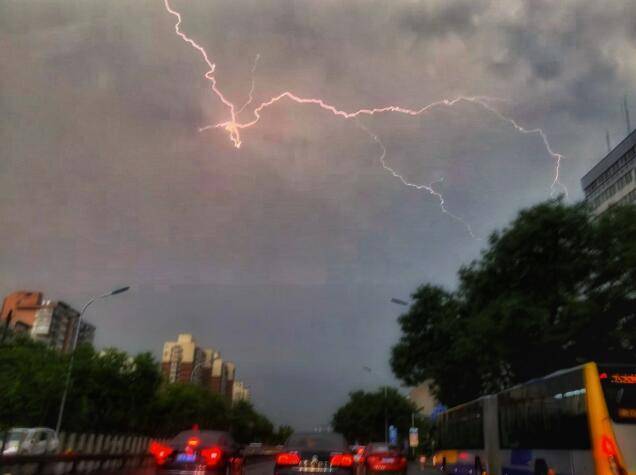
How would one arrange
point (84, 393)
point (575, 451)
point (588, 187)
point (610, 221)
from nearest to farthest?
point (575, 451) → point (610, 221) → point (84, 393) → point (588, 187)

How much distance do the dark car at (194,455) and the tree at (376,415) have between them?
69975 mm

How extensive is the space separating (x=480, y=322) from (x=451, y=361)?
22.0 ft

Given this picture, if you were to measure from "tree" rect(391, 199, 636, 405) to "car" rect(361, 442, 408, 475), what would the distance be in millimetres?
4791

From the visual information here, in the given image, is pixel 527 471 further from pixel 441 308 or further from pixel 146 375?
pixel 146 375

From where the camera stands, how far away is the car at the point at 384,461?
2367cm

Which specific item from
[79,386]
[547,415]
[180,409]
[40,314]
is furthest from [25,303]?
[547,415]

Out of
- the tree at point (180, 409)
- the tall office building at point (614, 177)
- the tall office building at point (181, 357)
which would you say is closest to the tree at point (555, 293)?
the tree at point (180, 409)

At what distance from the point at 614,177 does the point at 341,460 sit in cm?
7929

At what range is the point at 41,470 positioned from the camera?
62.9 ft

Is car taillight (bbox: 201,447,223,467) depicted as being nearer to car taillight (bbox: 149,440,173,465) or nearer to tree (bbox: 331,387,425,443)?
car taillight (bbox: 149,440,173,465)

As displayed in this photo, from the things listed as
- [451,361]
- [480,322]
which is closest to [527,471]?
[480,322]

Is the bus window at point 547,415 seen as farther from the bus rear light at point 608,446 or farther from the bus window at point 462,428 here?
the bus window at point 462,428

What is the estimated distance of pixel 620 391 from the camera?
458 inches

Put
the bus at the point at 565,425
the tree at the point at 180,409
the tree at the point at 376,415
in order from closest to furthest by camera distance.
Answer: the bus at the point at 565,425
the tree at the point at 180,409
the tree at the point at 376,415
